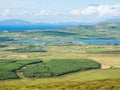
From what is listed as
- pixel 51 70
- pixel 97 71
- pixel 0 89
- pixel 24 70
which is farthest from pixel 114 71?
pixel 0 89

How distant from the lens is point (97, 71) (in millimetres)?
190250

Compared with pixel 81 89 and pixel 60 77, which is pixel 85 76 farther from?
pixel 81 89

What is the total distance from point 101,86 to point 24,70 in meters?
82.4

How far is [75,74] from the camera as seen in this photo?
610 ft

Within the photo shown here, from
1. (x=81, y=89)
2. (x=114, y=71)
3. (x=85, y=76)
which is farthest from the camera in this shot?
(x=114, y=71)

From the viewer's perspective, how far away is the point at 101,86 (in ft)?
401

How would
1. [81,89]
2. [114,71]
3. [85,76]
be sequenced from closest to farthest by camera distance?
[81,89]
[85,76]
[114,71]

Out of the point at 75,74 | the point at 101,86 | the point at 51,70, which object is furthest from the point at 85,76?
the point at 101,86

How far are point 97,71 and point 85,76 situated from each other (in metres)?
16.3

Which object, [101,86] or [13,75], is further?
[13,75]

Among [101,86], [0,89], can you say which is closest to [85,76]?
[101,86]

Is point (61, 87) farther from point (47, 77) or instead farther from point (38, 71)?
point (38, 71)

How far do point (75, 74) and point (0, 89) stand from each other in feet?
236

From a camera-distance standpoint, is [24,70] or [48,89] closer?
[48,89]
